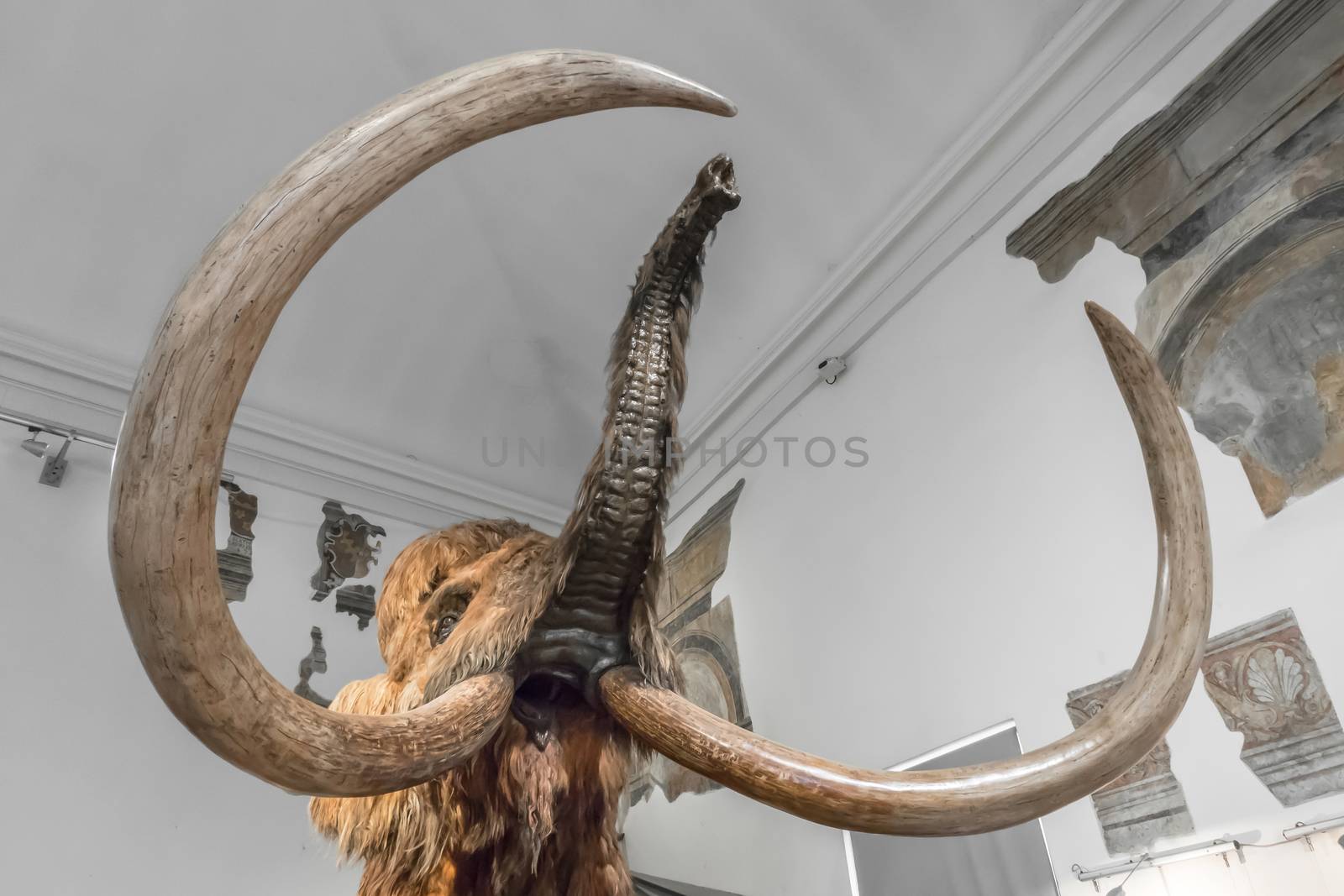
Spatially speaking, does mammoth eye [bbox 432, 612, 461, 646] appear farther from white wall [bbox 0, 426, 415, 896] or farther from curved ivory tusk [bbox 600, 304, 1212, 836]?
white wall [bbox 0, 426, 415, 896]

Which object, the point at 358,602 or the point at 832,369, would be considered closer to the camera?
the point at 832,369

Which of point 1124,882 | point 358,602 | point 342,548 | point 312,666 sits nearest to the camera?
point 1124,882

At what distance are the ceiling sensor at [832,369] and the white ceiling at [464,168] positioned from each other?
29 cm

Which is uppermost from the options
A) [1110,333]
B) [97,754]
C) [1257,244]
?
[1257,244]

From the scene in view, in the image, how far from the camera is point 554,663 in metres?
0.89

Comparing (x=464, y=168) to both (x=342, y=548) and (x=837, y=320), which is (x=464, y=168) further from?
(x=342, y=548)

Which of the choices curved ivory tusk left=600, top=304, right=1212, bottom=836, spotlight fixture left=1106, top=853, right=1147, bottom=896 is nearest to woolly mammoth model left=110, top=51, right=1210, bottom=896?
curved ivory tusk left=600, top=304, right=1212, bottom=836

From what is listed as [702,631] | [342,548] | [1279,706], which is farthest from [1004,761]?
[342,548]

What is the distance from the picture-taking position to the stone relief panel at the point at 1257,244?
1.87 m

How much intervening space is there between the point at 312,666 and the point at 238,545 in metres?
0.57

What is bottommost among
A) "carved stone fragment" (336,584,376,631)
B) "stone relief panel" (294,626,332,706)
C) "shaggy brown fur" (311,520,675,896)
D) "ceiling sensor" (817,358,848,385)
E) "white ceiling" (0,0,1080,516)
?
"shaggy brown fur" (311,520,675,896)

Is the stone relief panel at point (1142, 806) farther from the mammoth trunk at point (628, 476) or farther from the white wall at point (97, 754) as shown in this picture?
the white wall at point (97, 754)

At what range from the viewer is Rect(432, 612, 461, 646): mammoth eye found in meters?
1.05

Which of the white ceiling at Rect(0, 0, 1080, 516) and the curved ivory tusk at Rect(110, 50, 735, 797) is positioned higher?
the white ceiling at Rect(0, 0, 1080, 516)
